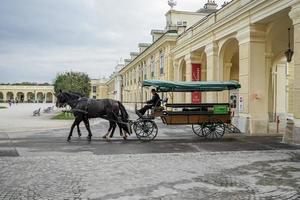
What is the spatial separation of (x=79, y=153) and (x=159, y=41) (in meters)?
23.6

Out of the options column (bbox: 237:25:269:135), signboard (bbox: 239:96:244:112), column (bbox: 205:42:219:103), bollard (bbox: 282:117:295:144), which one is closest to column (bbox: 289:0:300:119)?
bollard (bbox: 282:117:295:144)

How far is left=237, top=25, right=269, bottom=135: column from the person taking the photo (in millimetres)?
18156

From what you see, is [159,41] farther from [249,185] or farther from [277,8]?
[249,185]

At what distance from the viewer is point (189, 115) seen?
16203 mm

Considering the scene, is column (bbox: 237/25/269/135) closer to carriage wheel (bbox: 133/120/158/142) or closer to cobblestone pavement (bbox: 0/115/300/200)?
cobblestone pavement (bbox: 0/115/300/200)

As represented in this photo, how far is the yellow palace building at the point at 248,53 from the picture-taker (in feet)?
55.2

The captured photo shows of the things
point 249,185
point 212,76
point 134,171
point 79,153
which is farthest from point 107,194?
point 212,76

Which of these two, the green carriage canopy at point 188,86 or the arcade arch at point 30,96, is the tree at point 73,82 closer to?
the green carriage canopy at point 188,86

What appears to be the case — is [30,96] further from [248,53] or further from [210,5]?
[248,53]

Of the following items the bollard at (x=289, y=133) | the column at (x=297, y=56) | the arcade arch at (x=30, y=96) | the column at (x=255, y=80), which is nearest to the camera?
the column at (x=297, y=56)

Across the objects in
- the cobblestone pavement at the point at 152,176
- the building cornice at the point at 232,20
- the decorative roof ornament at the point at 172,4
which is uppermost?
the decorative roof ornament at the point at 172,4

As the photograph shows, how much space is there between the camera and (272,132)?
61.7 feet

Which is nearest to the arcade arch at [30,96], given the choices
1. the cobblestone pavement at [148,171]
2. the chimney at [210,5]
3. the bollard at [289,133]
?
the chimney at [210,5]

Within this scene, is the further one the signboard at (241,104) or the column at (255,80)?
the signboard at (241,104)
